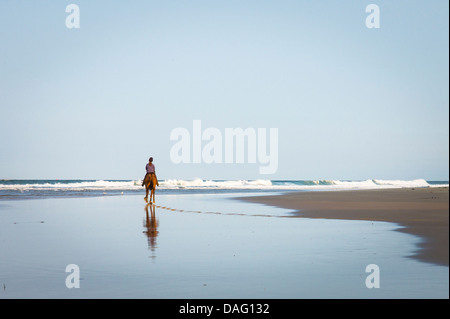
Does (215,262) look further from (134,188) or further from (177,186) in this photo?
(177,186)

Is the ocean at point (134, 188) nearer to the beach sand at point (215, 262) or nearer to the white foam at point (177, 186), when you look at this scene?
the white foam at point (177, 186)

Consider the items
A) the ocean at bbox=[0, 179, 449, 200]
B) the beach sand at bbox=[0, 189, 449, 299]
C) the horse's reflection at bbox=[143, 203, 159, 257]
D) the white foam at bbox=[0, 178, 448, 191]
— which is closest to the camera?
the beach sand at bbox=[0, 189, 449, 299]

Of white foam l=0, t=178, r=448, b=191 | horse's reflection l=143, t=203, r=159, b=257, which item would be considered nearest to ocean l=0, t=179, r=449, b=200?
white foam l=0, t=178, r=448, b=191

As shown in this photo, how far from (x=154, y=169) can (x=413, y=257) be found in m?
21.7

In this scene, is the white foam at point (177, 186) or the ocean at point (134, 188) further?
the white foam at point (177, 186)

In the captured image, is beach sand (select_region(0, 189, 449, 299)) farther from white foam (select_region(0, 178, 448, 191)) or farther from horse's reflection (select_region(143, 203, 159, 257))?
white foam (select_region(0, 178, 448, 191))

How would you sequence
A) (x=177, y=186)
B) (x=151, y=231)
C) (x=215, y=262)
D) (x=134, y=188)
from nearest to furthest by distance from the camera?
(x=215, y=262) → (x=151, y=231) → (x=134, y=188) → (x=177, y=186)

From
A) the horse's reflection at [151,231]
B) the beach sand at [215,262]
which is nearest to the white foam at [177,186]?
the horse's reflection at [151,231]

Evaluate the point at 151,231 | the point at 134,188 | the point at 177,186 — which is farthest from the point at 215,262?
the point at 177,186

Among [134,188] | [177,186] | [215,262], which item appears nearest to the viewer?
[215,262]

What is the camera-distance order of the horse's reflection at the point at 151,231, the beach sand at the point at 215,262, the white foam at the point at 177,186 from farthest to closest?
the white foam at the point at 177,186 < the horse's reflection at the point at 151,231 < the beach sand at the point at 215,262

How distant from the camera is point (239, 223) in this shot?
1584 cm

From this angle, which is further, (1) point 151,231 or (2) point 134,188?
(2) point 134,188

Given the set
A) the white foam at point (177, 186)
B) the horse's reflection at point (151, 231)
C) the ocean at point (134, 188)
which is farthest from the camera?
the white foam at point (177, 186)
